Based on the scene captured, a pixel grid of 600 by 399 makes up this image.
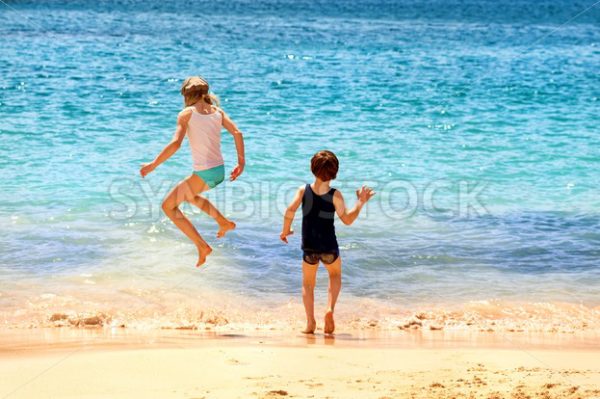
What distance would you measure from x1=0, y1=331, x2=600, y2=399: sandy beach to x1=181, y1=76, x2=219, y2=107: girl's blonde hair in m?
1.90

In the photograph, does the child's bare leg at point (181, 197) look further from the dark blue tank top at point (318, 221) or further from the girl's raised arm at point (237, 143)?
the dark blue tank top at point (318, 221)

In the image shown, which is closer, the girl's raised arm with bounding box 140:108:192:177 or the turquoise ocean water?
the girl's raised arm with bounding box 140:108:192:177

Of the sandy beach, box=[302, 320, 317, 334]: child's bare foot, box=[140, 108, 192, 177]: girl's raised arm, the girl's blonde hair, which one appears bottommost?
the sandy beach

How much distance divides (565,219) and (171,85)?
503 inches

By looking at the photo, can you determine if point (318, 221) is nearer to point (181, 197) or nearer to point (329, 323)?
point (329, 323)

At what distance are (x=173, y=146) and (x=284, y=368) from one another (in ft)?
7.07

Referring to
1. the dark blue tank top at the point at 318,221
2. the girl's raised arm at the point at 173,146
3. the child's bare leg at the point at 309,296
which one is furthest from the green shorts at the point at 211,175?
Answer: the child's bare leg at the point at 309,296

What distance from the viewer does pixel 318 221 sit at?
6629mm

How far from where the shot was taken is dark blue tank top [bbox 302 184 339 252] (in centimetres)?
653

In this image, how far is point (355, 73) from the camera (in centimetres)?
2364

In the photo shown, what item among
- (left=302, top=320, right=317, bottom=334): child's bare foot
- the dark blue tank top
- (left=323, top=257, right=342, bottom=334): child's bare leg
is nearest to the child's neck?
the dark blue tank top

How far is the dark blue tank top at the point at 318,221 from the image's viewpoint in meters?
6.53

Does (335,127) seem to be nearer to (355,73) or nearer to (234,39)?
(355,73)

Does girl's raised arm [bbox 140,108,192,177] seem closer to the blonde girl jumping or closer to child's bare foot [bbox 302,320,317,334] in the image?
the blonde girl jumping
